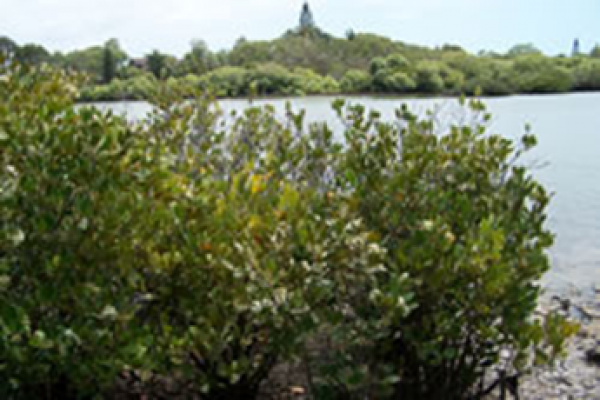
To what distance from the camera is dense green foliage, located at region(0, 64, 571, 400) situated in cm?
222

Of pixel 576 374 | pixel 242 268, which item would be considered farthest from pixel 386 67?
pixel 242 268

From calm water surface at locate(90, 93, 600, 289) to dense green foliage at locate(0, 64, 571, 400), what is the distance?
980 mm

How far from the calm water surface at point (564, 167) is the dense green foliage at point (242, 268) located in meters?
0.98

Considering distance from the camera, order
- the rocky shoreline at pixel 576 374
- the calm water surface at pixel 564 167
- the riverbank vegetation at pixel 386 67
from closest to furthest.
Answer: the rocky shoreline at pixel 576 374 → the calm water surface at pixel 564 167 → the riverbank vegetation at pixel 386 67

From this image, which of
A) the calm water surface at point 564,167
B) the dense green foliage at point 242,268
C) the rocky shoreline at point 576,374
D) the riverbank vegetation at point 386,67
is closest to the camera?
the dense green foliage at point 242,268

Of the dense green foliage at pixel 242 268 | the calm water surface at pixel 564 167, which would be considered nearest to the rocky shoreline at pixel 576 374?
the dense green foliage at pixel 242 268

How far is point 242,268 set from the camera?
2.30m

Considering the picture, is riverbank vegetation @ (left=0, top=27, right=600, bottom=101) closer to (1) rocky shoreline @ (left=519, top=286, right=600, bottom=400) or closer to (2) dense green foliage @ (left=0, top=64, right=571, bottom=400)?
(1) rocky shoreline @ (left=519, top=286, right=600, bottom=400)

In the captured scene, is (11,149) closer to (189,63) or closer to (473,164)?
(473,164)

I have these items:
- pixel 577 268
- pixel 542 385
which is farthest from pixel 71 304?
pixel 577 268

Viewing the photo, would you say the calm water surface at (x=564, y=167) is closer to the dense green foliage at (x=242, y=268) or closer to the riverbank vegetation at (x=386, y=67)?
the dense green foliage at (x=242, y=268)

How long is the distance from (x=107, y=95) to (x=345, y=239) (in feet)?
19.0

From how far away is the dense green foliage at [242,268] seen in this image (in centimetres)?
222

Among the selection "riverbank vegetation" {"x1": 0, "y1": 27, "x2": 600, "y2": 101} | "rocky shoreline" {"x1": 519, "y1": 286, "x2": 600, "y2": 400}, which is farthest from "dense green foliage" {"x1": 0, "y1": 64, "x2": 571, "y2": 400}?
"riverbank vegetation" {"x1": 0, "y1": 27, "x2": 600, "y2": 101}
